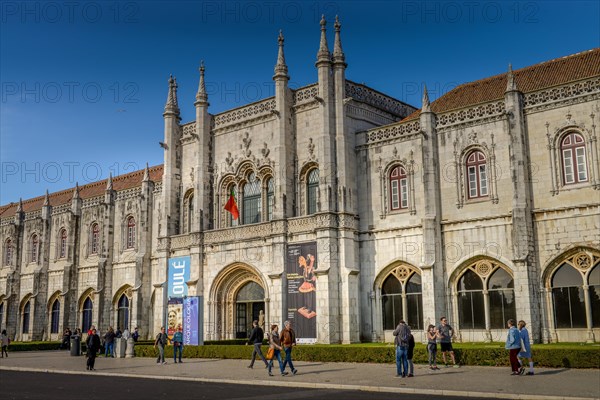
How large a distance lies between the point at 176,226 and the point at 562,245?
2343 cm

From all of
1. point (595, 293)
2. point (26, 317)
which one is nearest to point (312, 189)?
point (595, 293)

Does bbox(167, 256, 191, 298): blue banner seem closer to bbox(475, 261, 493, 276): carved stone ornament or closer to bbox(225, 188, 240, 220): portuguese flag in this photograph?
bbox(225, 188, 240, 220): portuguese flag

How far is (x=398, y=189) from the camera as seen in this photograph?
33281 mm

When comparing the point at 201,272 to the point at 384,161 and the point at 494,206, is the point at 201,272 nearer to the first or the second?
the point at 384,161

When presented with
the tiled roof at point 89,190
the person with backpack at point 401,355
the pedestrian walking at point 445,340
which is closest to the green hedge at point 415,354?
the pedestrian walking at point 445,340

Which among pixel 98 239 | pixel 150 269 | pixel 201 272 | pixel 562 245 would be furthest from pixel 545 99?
pixel 98 239

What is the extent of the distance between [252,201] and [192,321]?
8.54 meters

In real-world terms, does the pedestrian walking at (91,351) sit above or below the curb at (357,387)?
above

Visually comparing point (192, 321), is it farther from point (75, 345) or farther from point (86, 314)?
point (86, 314)

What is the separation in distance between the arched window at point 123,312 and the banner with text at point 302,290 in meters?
17.7

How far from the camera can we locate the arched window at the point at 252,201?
124 feet

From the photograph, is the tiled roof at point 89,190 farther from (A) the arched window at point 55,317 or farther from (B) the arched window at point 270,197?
(B) the arched window at point 270,197

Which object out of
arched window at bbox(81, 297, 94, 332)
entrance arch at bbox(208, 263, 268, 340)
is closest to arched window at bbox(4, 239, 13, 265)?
arched window at bbox(81, 297, 94, 332)

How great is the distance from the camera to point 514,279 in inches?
Answer: 1101
